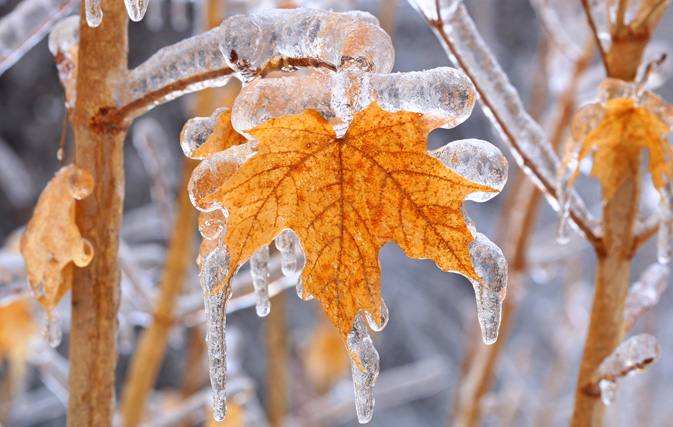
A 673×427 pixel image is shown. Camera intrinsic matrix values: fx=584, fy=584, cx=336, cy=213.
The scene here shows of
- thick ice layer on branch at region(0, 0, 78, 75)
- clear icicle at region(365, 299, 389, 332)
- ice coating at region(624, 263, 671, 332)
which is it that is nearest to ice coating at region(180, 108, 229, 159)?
clear icicle at region(365, 299, 389, 332)

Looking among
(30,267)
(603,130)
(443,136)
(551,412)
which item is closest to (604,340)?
(603,130)

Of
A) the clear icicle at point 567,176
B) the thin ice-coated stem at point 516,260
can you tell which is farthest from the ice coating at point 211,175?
the thin ice-coated stem at point 516,260

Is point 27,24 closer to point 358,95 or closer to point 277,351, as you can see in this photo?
point 358,95

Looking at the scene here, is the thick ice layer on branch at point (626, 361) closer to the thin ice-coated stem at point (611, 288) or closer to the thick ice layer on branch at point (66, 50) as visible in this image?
the thin ice-coated stem at point (611, 288)

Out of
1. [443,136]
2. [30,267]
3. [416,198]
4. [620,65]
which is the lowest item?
[443,136]

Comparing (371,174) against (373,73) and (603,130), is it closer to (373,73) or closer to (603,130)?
(373,73)

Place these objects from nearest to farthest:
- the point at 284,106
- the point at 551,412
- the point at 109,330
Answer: the point at 284,106 → the point at 109,330 → the point at 551,412
